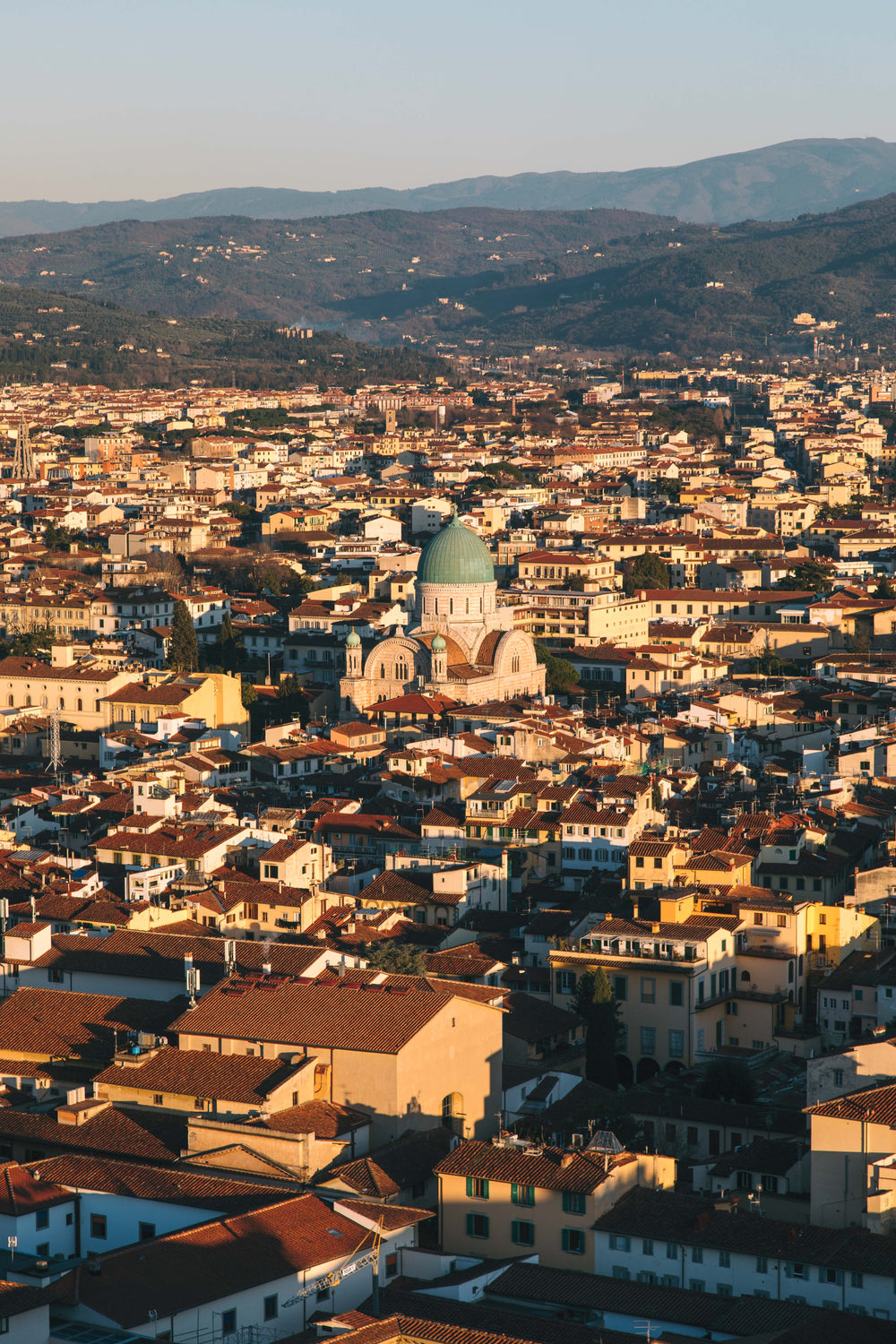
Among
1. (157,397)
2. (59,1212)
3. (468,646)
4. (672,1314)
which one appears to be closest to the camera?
(672,1314)

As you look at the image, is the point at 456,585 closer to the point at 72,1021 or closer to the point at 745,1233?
the point at 72,1021

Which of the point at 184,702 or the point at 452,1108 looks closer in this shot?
the point at 452,1108

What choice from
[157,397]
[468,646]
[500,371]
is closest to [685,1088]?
[468,646]

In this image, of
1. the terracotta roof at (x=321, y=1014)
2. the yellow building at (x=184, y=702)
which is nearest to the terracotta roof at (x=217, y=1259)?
the terracotta roof at (x=321, y=1014)

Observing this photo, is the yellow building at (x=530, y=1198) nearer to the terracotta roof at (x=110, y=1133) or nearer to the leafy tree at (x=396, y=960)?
the terracotta roof at (x=110, y=1133)

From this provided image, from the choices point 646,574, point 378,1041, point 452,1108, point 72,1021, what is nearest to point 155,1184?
point 378,1041

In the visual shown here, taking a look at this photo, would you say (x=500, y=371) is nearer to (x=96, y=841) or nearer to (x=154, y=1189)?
(x=96, y=841)

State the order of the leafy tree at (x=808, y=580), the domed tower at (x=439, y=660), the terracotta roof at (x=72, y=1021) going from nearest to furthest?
the terracotta roof at (x=72, y=1021)
the domed tower at (x=439, y=660)
the leafy tree at (x=808, y=580)
